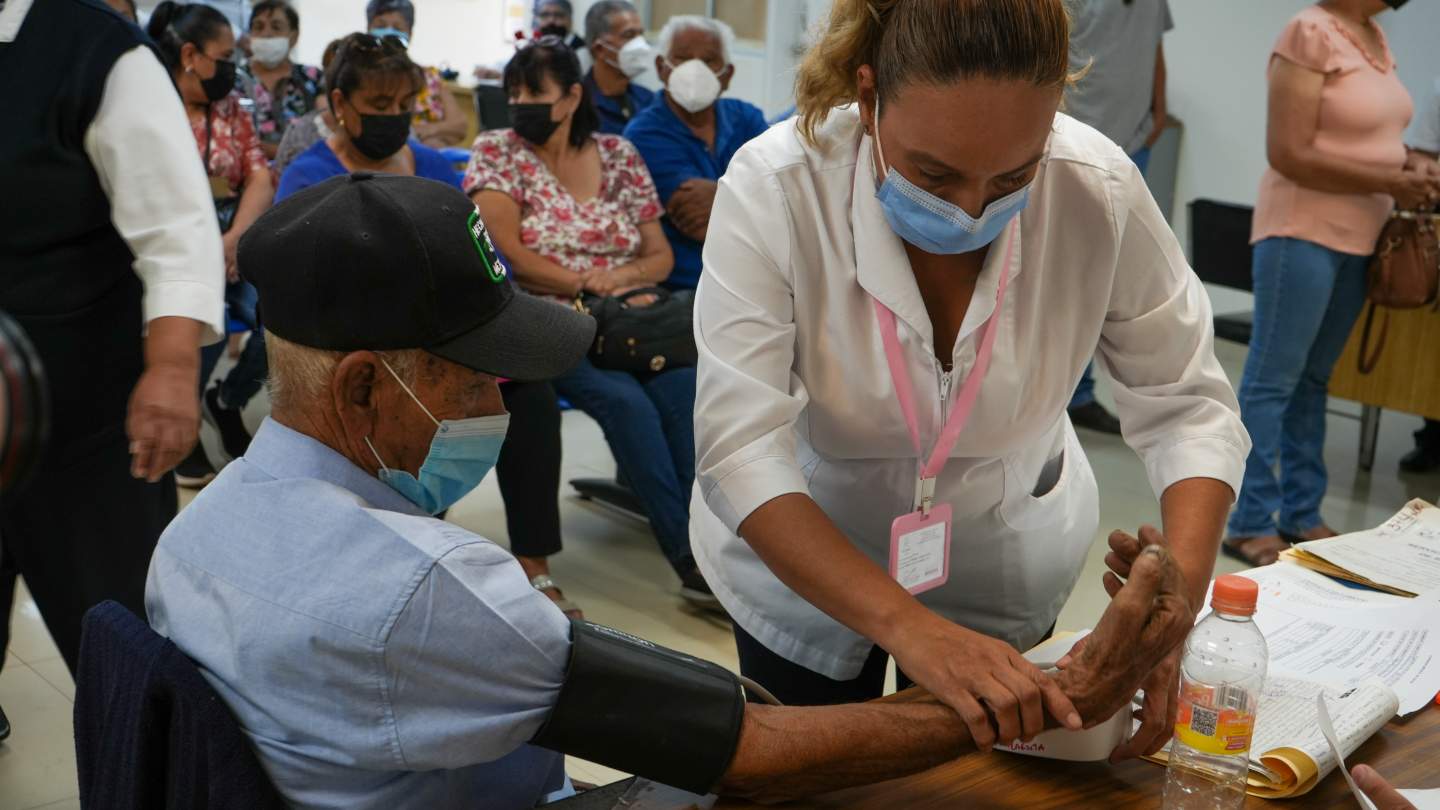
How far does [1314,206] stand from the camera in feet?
11.9

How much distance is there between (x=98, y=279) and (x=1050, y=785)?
1591 mm

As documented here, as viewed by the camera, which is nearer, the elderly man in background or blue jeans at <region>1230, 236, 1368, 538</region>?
blue jeans at <region>1230, 236, 1368, 538</region>

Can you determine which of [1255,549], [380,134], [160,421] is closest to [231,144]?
[380,134]

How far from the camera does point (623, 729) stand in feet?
3.65

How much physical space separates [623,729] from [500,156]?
2810 millimetres

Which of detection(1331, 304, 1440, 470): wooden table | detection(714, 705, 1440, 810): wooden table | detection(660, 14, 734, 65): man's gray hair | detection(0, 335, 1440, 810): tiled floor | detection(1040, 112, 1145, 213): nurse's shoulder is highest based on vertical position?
detection(660, 14, 734, 65): man's gray hair

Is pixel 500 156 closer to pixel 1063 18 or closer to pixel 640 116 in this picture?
pixel 640 116

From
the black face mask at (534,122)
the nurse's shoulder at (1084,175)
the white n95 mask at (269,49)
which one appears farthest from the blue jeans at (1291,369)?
the white n95 mask at (269,49)

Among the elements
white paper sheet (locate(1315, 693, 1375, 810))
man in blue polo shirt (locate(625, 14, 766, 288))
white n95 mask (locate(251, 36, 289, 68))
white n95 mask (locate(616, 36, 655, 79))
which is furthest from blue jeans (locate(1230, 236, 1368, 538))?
white n95 mask (locate(251, 36, 289, 68))

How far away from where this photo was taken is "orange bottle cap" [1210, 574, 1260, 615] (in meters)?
1.25

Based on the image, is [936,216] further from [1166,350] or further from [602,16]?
[602,16]

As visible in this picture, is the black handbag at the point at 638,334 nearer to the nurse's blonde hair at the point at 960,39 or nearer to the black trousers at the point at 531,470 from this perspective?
the black trousers at the point at 531,470

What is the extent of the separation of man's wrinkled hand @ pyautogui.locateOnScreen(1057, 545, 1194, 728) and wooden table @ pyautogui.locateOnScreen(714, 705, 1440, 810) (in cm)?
8

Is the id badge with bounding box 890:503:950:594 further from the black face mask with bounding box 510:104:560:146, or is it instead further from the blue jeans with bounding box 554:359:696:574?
the black face mask with bounding box 510:104:560:146
